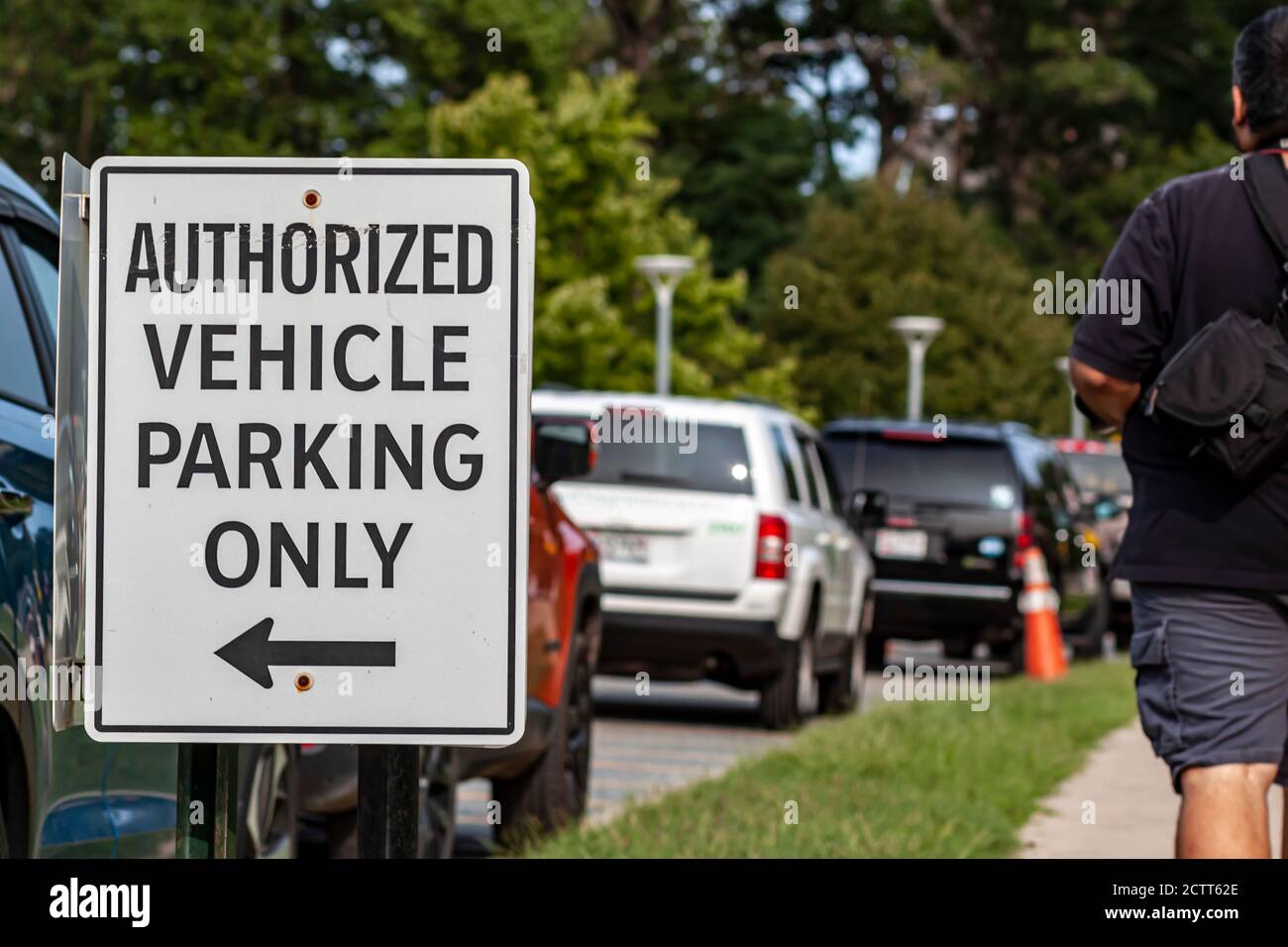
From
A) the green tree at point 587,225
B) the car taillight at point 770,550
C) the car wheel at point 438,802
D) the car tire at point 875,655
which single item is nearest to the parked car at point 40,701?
the car wheel at point 438,802

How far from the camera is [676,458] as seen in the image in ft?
42.0

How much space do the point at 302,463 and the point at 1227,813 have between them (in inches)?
72.7

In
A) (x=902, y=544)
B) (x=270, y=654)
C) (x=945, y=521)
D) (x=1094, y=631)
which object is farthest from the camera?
(x=1094, y=631)

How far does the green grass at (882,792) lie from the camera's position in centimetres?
657

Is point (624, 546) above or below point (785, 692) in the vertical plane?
above

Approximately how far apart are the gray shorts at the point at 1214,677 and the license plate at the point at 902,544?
522 inches

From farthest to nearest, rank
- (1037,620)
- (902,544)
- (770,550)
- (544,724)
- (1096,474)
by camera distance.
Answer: (1096,474) < (902,544) < (1037,620) < (770,550) < (544,724)

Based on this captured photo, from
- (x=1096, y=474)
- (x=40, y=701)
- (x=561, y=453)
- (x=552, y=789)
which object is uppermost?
(x=40, y=701)

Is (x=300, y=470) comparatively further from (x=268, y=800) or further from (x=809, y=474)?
(x=809, y=474)

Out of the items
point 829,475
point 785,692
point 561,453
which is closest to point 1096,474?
point 829,475

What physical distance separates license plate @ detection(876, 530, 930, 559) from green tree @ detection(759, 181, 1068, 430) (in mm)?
25988

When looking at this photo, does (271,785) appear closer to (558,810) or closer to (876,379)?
(558,810)
